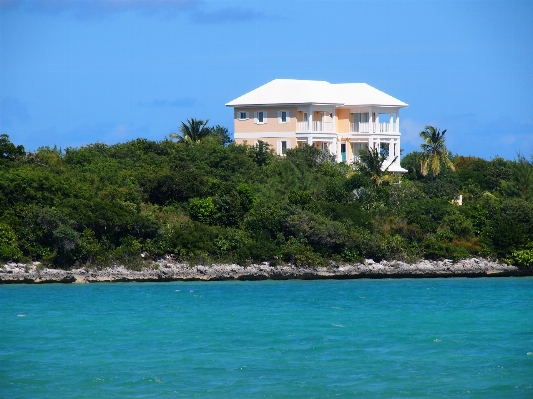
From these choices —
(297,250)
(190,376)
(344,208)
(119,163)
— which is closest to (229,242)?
(297,250)

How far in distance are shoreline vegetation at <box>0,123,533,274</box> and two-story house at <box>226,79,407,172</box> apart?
2999mm

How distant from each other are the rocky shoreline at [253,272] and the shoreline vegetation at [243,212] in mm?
147

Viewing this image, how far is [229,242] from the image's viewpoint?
45406mm

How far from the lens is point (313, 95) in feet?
193

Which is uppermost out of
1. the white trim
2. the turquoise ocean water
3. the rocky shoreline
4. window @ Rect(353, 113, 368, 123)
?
window @ Rect(353, 113, 368, 123)

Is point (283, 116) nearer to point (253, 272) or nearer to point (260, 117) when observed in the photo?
point (260, 117)

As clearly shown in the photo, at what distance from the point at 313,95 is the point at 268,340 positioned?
3236 centimetres

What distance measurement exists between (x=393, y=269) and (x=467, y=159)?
19.0 metres

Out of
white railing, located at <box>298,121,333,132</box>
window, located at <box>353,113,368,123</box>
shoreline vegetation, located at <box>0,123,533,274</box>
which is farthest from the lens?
window, located at <box>353,113,368,123</box>

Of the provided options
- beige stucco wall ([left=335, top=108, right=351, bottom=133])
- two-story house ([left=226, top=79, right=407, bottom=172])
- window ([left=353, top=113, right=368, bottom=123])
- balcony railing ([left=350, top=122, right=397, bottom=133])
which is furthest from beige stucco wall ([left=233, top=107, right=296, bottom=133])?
window ([left=353, top=113, right=368, bottom=123])

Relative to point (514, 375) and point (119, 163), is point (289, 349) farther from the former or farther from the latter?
point (119, 163)

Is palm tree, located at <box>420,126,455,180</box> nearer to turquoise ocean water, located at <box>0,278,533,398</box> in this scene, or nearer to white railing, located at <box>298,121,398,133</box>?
white railing, located at <box>298,121,398,133</box>

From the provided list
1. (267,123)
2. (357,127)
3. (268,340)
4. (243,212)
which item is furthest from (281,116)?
(268,340)

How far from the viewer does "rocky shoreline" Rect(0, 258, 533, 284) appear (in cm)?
4253
